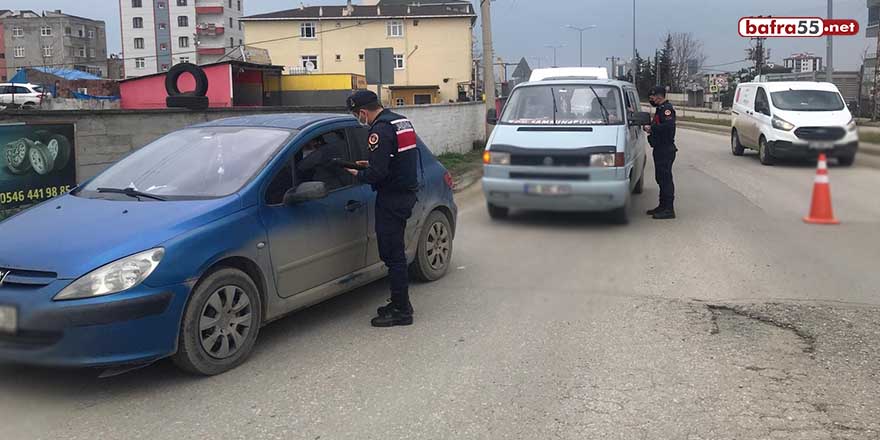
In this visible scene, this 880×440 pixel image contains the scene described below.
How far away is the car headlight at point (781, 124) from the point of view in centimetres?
1532

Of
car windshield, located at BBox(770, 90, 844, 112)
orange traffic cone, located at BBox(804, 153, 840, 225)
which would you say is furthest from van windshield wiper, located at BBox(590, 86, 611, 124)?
car windshield, located at BBox(770, 90, 844, 112)

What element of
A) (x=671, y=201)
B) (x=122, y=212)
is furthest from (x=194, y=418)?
(x=671, y=201)

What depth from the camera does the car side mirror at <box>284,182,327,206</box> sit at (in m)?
5.16

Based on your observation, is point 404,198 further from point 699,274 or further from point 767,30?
point 767,30

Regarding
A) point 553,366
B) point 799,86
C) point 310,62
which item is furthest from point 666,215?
point 310,62

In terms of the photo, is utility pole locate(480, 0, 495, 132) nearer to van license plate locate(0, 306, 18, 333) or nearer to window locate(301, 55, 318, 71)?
van license plate locate(0, 306, 18, 333)

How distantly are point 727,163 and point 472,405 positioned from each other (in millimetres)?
15169

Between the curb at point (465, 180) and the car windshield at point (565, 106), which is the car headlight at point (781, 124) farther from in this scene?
the car windshield at point (565, 106)

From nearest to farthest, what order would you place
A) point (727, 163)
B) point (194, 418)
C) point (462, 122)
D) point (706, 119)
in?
point (194, 418) < point (727, 163) < point (462, 122) < point (706, 119)

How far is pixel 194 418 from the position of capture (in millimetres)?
4008

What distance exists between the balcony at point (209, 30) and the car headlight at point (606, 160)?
93437mm

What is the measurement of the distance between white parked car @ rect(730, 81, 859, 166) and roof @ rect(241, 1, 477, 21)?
151ft

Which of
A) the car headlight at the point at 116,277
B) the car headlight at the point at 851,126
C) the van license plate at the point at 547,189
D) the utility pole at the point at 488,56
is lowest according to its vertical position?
the car headlight at the point at 116,277

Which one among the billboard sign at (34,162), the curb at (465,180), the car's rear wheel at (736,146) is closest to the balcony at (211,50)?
the car's rear wheel at (736,146)
